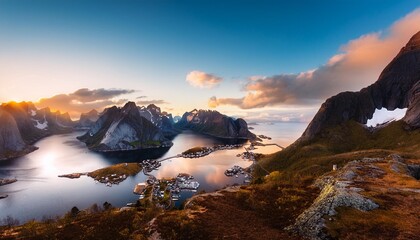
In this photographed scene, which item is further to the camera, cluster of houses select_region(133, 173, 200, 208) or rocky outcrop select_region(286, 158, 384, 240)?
cluster of houses select_region(133, 173, 200, 208)

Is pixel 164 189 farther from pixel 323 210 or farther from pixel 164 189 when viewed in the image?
pixel 323 210

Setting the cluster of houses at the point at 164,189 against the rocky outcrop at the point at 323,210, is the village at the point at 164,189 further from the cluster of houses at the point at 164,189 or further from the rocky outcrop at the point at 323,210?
the rocky outcrop at the point at 323,210

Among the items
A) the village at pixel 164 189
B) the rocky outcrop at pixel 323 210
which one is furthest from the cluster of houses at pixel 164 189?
the rocky outcrop at pixel 323 210

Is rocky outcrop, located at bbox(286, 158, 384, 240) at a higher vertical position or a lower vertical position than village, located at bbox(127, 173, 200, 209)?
higher

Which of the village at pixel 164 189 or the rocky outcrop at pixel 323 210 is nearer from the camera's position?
the rocky outcrop at pixel 323 210

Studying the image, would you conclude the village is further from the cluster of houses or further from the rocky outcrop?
the rocky outcrop

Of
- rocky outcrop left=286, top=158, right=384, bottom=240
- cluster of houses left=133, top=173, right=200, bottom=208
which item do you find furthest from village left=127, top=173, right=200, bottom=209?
rocky outcrop left=286, top=158, right=384, bottom=240

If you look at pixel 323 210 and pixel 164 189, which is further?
pixel 164 189

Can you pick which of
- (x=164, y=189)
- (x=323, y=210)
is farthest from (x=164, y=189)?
(x=323, y=210)

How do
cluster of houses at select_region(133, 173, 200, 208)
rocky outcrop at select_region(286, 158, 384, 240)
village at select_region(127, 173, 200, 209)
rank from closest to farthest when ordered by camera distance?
rocky outcrop at select_region(286, 158, 384, 240) → village at select_region(127, 173, 200, 209) → cluster of houses at select_region(133, 173, 200, 208)

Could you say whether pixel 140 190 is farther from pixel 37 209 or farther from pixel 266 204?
pixel 266 204

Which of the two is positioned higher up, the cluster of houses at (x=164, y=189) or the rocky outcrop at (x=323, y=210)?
the rocky outcrop at (x=323, y=210)
